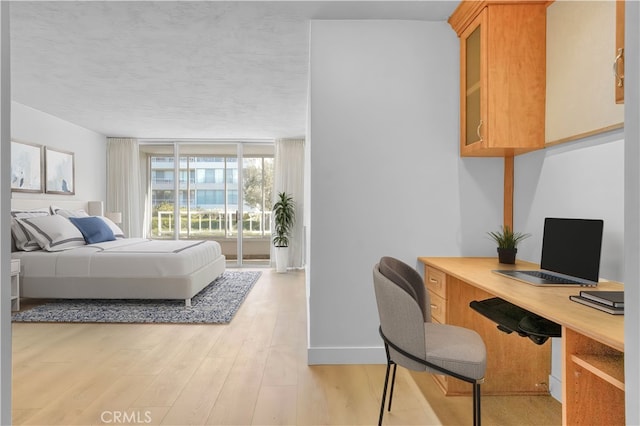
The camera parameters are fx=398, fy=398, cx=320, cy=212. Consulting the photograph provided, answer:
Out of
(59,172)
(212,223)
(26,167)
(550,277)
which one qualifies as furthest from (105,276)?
(550,277)

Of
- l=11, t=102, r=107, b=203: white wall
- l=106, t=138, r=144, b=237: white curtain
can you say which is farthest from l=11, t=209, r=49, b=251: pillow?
l=106, t=138, r=144, b=237: white curtain

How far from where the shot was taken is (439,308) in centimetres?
249

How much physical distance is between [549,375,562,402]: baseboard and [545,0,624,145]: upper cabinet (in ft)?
4.59

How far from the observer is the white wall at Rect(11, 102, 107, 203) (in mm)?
5012

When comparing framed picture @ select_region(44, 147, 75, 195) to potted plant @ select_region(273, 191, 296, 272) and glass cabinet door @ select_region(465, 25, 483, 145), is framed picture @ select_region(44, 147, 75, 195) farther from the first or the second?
glass cabinet door @ select_region(465, 25, 483, 145)

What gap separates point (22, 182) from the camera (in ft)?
16.4

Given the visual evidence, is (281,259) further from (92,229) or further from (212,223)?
(92,229)

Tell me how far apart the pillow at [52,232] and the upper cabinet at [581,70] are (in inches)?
197

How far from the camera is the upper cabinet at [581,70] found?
6.17 ft

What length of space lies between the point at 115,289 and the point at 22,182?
2.03 m

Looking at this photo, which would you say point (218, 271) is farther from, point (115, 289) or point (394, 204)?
point (394, 204)

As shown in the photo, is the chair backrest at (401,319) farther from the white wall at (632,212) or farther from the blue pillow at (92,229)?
the blue pillow at (92,229)

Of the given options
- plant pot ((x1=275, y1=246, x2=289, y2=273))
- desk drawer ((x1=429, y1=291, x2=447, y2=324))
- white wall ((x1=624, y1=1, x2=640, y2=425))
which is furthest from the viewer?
plant pot ((x1=275, y1=246, x2=289, y2=273))

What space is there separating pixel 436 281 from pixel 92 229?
15.1 feet
